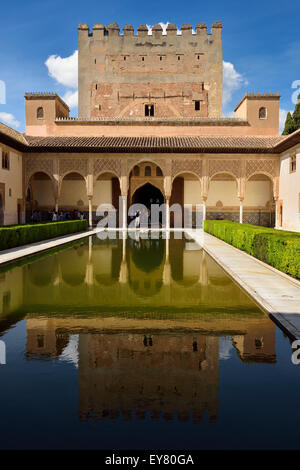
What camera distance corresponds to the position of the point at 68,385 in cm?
287

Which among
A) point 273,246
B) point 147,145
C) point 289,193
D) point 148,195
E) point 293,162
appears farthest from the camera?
point 148,195

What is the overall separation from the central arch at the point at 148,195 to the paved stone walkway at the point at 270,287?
16845 mm

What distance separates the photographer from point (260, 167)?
72.3ft

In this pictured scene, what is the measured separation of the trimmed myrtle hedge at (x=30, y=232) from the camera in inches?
444

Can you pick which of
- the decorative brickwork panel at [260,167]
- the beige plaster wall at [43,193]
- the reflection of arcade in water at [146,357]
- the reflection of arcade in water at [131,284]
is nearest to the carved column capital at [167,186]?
the decorative brickwork panel at [260,167]

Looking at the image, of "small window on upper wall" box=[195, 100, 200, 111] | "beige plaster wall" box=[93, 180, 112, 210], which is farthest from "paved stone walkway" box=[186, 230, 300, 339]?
"small window on upper wall" box=[195, 100, 200, 111]

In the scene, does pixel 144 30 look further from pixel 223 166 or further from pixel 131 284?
pixel 131 284

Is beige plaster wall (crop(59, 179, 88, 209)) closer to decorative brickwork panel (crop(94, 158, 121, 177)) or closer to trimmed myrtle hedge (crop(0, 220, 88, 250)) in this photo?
decorative brickwork panel (crop(94, 158, 121, 177))

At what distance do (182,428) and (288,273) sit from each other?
5.56 meters

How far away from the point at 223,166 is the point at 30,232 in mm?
12945

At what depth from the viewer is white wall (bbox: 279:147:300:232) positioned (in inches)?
731

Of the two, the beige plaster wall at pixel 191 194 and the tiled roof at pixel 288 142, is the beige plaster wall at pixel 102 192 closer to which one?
the beige plaster wall at pixel 191 194

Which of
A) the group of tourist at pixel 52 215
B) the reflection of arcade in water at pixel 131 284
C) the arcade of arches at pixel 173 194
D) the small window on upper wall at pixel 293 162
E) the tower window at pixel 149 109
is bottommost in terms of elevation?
the reflection of arcade in water at pixel 131 284

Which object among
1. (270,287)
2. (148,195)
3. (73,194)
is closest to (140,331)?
(270,287)
